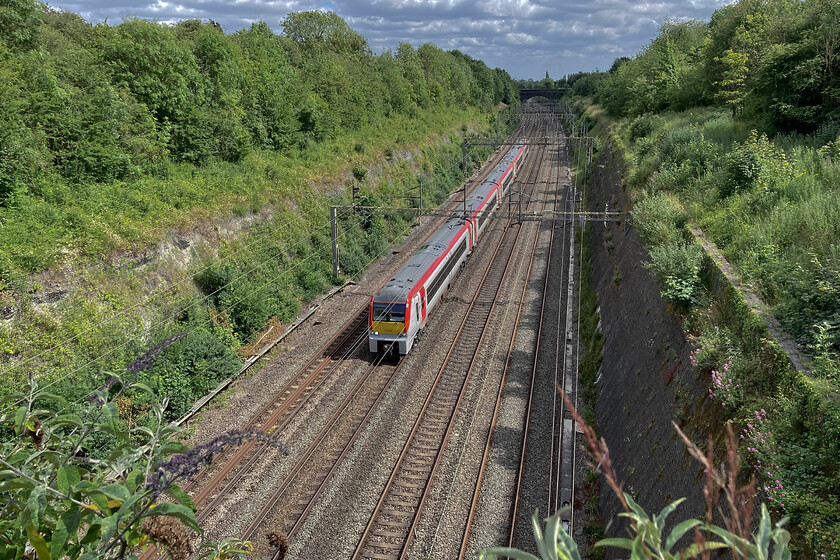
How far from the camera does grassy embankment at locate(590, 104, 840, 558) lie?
7.08 meters

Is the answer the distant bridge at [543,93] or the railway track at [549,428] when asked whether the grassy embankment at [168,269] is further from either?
the distant bridge at [543,93]

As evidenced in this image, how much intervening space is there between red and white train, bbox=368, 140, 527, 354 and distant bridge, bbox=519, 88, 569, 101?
5609 inches

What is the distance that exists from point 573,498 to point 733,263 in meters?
7.03

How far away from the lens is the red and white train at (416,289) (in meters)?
18.6

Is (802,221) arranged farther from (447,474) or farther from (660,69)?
(660,69)

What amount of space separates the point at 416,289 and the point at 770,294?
10971mm

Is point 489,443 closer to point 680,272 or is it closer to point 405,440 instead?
point 405,440

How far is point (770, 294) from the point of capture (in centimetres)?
1102

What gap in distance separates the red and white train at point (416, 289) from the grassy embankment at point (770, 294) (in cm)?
759

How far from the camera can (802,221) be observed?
495 inches

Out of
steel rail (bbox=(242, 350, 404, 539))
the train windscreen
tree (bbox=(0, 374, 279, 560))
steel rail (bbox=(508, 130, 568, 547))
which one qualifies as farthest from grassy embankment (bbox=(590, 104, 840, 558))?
steel rail (bbox=(242, 350, 404, 539))

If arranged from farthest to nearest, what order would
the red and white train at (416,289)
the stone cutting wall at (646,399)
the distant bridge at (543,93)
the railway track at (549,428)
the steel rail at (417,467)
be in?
1. the distant bridge at (543,93)
2. the red and white train at (416,289)
3. the railway track at (549,428)
4. the steel rail at (417,467)
5. the stone cutting wall at (646,399)

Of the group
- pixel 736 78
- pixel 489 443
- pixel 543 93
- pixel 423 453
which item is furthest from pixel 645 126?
pixel 543 93

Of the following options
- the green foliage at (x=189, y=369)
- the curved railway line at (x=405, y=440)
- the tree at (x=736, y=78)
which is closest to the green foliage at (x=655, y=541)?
the curved railway line at (x=405, y=440)
